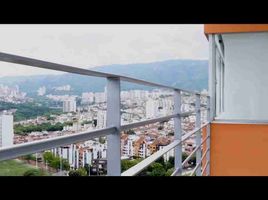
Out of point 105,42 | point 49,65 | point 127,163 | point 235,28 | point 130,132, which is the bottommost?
point 127,163

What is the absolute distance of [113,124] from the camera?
141cm

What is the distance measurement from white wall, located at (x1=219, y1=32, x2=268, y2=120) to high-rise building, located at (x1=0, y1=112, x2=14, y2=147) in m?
5.54

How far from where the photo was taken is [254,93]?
612cm

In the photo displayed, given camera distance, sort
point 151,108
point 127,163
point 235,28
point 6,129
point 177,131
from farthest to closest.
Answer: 1. point 235,28
2. point 177,131
3. point 151,108
4. point 127,163
5. point 6,129

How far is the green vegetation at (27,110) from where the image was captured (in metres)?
0.95

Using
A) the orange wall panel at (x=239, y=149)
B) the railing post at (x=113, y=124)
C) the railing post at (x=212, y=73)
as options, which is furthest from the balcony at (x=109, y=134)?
the railing post at (x=212, y=73)

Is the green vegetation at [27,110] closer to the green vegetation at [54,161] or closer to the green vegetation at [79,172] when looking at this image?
the green vegetation at [54,161]

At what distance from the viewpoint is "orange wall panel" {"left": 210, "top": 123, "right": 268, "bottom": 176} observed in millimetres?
6039

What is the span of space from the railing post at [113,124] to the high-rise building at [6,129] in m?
0.52

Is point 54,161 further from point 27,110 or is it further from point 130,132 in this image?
point 130,132

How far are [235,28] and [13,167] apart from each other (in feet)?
18.3

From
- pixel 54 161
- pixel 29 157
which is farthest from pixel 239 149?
pixel 29 157
